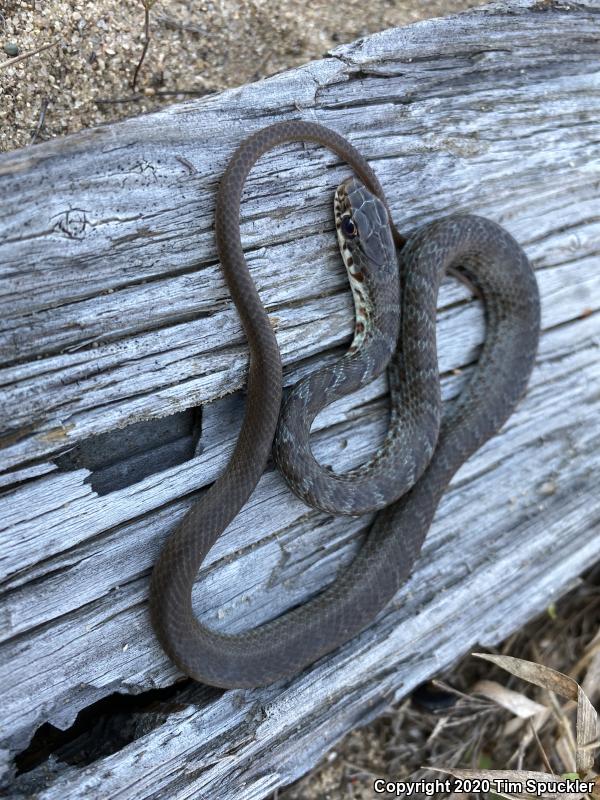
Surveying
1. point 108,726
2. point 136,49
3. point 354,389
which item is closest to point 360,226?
point 354,389

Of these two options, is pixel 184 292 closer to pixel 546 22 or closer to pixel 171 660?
pixel 171 660

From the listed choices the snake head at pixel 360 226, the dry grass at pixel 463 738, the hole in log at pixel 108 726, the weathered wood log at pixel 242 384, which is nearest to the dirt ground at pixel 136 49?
the weathered wood log at pixel 242 384

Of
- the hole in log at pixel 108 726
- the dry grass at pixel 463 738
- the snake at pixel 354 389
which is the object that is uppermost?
the snake at pixel 354 389

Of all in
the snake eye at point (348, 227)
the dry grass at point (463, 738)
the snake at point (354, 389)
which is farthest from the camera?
the dry grass at point (463, 738)

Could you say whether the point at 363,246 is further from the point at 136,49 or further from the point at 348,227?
the point at 136,49

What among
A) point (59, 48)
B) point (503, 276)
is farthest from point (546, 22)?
point (59, 48)

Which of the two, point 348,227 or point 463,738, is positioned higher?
point 348,227

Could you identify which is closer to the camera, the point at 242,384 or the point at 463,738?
the point at 242,384

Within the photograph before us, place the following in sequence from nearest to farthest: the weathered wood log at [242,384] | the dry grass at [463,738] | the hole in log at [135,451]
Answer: the weathered wood log at [242,384], the hole in log at [135,451], the dry grass at [463,738]

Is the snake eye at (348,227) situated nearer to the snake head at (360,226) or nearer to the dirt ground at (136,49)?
the snake head at (360,226)
